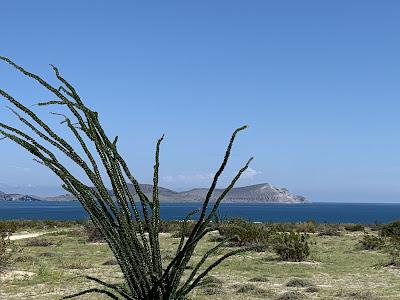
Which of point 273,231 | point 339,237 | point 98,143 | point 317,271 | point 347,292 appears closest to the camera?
point 98,143

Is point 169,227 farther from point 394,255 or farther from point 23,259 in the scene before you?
point 394,255

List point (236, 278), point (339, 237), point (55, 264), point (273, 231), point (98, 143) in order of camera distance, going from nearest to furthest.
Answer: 1. point (98, 143)
2. point (236, 278)
3. point (55, 264)
4. point (273, 231)
5. point (339, 237)

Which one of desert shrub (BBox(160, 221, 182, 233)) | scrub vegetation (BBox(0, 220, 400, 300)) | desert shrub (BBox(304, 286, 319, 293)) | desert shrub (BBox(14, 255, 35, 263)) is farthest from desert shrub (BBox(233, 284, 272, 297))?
desert shrub (BBox(160, 221, 182, 233))

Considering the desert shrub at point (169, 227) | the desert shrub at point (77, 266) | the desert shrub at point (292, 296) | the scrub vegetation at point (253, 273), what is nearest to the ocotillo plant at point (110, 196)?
the scrub vegetation at point (253, 273)

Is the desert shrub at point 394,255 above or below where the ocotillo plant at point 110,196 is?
below

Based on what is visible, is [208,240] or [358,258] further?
[208,240]

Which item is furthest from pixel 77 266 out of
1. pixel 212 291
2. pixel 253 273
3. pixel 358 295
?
pixel 358 295

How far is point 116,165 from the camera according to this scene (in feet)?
17.4

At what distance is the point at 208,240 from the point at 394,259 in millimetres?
12902

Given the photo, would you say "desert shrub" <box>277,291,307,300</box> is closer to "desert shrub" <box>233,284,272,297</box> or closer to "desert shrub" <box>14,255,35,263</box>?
"desert shrub" <box>233,284,272,297</box>

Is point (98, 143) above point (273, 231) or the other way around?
above

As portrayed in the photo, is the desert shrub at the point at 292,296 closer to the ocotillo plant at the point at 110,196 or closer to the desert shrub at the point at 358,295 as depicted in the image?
the desert shrub at the point at 358,295

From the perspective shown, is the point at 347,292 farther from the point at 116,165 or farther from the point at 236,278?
the point at 116,165

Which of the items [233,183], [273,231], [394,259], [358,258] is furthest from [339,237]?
[233,183]
